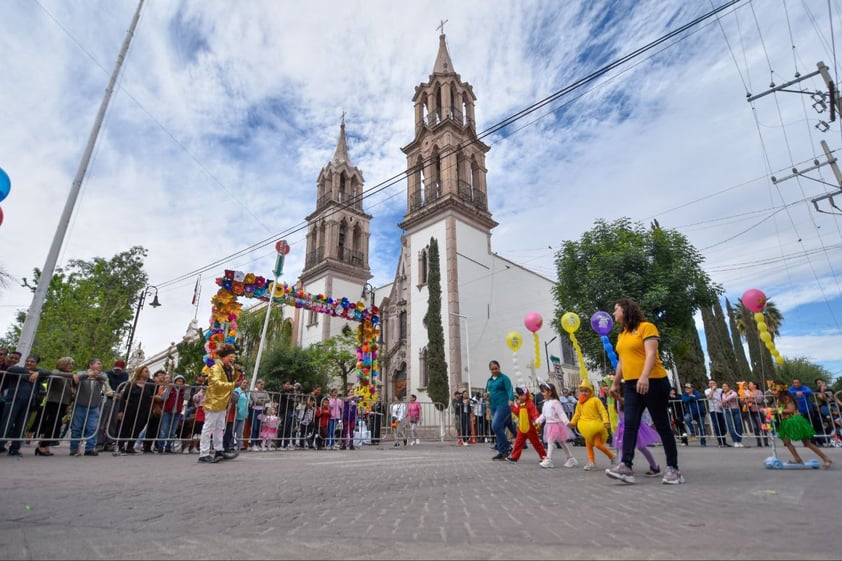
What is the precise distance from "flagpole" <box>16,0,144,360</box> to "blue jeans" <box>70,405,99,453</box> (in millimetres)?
1472

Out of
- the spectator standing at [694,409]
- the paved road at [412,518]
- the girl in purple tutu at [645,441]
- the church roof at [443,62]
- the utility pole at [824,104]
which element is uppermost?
the church roof at [443,62]

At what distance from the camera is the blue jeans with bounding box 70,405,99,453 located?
26.4 ft

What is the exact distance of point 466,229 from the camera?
28.2 metres

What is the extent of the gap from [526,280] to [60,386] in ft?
94.7

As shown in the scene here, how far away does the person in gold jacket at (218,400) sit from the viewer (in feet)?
22.7

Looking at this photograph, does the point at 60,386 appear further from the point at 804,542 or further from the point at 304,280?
the point at 304,280

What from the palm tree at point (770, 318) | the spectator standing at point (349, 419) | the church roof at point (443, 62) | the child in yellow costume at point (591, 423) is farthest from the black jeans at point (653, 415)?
the palm tree at point (770, 318)

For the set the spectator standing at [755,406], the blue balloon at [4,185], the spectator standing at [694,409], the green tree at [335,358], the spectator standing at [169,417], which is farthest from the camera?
the green tree at [335,358]

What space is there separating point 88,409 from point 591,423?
28.3ft

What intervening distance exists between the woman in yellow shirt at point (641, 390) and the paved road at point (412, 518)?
0.72 feet

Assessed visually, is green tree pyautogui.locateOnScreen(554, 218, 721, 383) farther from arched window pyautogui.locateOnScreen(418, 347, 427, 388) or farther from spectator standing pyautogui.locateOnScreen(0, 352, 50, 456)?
spectator standing pyautogui.locateOnScreen(0, 352, 50, 456)

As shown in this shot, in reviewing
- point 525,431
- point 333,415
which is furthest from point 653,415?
point 333,415

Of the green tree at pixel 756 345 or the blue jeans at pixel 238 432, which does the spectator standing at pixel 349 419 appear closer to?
the blue jeans at pixel 238 432

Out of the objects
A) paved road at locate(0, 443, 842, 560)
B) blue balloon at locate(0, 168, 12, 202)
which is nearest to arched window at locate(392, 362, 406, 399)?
paved road at locate(0, 443, 842, 560)
